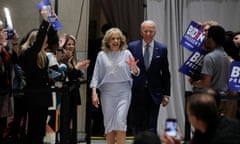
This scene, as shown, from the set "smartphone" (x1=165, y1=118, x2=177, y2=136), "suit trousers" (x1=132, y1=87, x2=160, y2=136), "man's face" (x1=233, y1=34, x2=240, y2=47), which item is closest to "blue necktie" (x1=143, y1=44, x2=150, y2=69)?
"suit trousers" (x1=132, y1=87, x2=160, y2=136)

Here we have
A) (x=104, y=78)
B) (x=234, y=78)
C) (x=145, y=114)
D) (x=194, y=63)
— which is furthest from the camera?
(x=145, y=114)

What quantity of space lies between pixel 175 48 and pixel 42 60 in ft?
10.4

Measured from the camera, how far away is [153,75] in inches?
243

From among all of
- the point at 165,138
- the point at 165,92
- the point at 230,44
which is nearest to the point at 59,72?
the point at 165,92

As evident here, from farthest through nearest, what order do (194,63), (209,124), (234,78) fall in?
(194,63)
(234,78)
(209,124)

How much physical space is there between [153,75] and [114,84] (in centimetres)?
52

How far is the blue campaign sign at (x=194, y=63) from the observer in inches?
231

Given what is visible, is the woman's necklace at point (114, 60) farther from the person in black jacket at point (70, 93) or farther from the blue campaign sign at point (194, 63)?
the blue campaign sign at point (194, 63)

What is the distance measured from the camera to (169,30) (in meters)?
8.09

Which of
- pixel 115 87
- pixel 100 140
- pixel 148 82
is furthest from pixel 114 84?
pixel 100 140

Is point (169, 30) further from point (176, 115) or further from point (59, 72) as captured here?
point (59, 72)

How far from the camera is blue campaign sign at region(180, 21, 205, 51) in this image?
5.88 meters

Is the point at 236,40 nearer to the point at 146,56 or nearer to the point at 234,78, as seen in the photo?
the point at 234,78

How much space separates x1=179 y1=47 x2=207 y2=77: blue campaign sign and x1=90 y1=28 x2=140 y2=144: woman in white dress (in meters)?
0.59
